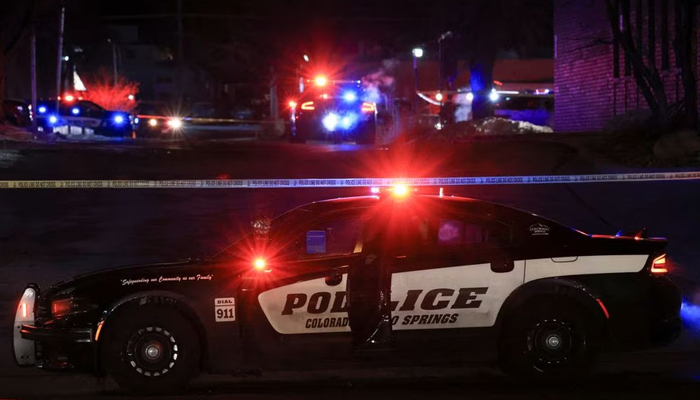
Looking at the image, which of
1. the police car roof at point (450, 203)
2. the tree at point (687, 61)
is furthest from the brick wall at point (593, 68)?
the police car roof at point (450, 203)

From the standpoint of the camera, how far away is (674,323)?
6.26 metres

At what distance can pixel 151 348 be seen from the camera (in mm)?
5973

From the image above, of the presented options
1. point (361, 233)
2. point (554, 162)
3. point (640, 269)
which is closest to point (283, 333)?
point (361, 233)

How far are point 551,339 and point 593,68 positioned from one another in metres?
20.1

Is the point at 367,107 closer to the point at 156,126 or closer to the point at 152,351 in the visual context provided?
the point at 156,126

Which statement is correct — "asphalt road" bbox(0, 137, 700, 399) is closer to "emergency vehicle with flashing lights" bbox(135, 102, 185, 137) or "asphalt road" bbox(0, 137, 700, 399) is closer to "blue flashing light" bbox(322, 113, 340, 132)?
"blue flashing light" bbox(322, 113, 340, 132)

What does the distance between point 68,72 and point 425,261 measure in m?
49.7

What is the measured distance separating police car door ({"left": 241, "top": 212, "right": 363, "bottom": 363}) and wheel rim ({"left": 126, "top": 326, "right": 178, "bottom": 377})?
497mm

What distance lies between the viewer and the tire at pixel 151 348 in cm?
595

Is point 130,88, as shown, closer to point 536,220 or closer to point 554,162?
point 554,162

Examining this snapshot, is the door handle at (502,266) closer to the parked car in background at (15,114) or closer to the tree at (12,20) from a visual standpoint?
the tree at (12,20)

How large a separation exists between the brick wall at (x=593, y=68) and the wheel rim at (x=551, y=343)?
51.5 feet

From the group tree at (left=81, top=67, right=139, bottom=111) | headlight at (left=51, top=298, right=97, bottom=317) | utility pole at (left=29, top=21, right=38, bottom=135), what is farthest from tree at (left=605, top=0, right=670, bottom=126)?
tree at (left=81, top=67, right=139, bottom=111)

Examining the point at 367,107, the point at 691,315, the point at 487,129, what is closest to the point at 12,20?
the point at 367,107
